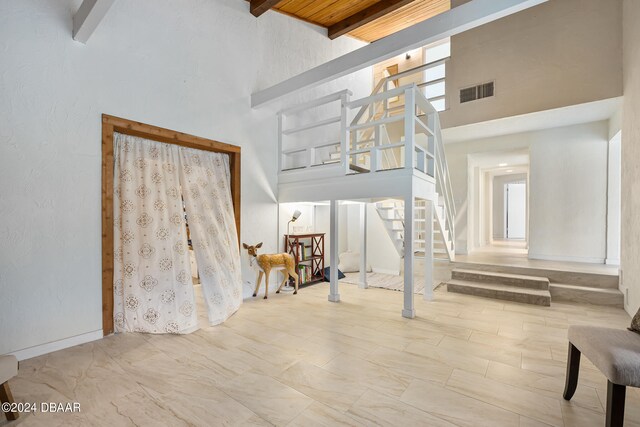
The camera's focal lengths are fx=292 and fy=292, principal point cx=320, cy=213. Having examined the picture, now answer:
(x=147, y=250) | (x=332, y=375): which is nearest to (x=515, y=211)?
(x=332, y=375)

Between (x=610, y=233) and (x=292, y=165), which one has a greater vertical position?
(x=292, y=165)

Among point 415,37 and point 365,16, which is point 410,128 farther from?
point 365,16

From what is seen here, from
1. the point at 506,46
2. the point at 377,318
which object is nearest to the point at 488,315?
the point at 377,318

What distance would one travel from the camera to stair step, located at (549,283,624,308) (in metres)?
3.78

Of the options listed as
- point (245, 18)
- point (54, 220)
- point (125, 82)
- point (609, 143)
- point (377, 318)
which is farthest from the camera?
point (609, 143)

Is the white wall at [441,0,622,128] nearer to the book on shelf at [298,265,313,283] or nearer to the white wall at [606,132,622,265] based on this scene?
the white wall at [606,132,622,265]

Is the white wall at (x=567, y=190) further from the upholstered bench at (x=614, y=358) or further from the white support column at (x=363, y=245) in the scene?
the upholstered bench at (x=614, y=358)

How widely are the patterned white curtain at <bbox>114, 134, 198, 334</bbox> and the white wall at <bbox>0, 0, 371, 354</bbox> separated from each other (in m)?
0.24

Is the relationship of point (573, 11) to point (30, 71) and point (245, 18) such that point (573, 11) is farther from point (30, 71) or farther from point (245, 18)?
point (30, 71)

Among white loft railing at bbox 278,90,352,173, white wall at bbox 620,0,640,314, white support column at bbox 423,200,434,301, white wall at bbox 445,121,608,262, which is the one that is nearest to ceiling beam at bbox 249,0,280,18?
white loft railing at bbox 278,90,352,173

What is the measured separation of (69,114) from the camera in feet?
8.81

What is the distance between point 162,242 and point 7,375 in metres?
1.69

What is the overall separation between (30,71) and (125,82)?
0.72 m

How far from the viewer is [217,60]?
12.8 feet
